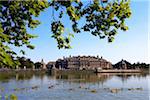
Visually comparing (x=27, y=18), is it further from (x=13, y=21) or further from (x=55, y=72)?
(x=55, y=72)

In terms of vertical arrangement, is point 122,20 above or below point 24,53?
above

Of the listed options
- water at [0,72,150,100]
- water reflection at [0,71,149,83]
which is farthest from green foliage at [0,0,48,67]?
water reflection at [0,71,149,83]

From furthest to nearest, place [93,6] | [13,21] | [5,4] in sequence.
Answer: [93,6], [13,21], [5,4]

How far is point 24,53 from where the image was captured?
8.07 metres

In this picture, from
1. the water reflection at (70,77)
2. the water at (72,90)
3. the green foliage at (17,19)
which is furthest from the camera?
the water reflection at (70,77)

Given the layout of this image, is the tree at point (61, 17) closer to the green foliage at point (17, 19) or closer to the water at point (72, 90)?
the green foliage at point (17, 19)

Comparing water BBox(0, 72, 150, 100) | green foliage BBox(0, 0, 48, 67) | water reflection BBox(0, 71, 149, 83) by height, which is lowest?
water BBox(0, 72, 150, 100)

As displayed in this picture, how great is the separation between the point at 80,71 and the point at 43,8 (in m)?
161

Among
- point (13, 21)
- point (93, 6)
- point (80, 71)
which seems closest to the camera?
point (13, 21)

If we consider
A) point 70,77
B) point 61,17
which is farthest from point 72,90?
point 70,77

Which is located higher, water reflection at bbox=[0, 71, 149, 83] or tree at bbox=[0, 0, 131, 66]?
tree at bbox=[0, 0, 131, 66]

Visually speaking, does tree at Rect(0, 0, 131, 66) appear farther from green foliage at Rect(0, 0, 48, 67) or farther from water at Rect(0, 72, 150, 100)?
water at Rect(0, 72, 150, 100)

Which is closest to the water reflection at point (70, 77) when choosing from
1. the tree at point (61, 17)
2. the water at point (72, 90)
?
the water at point (72, 90)

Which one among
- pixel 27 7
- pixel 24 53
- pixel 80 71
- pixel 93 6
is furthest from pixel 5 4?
pixel 80 71
